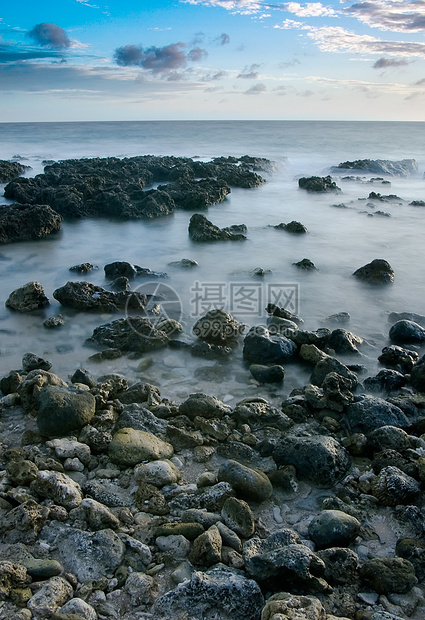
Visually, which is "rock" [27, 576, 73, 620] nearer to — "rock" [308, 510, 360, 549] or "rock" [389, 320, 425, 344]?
"rock" [308, 510, 360, 549]

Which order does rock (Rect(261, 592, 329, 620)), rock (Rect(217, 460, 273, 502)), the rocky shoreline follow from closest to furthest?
rock (Rect(261, 592, 329, 620)) → the rocky shoreline → rock (Rect(217, 460, 273, 502))

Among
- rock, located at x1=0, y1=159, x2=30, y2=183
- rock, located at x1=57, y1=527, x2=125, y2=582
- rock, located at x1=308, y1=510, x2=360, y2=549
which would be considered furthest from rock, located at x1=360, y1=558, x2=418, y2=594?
rock, located at x1=0, y1=159, x2=30, y2=183

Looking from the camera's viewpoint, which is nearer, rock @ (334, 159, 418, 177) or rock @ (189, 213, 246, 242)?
rock @ (189, 213, 246, 242)

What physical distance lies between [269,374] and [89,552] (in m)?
2.70

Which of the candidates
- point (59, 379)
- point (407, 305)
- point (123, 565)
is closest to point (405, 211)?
point (407, 305)

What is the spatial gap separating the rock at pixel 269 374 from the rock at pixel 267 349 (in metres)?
0.29

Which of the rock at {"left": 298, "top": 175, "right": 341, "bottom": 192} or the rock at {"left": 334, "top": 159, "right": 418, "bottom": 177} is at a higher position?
the rock at {"left": 334, "top": 159, "right": 418, "bottom": 177}

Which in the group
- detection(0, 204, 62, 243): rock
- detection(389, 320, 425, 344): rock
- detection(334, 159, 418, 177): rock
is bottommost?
detection(389, 320, 425, 344): rock

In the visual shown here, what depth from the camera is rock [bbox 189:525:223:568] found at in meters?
2.64

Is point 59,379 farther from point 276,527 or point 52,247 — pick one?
point 52,247

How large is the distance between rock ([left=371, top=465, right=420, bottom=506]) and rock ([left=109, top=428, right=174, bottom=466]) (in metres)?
1.47

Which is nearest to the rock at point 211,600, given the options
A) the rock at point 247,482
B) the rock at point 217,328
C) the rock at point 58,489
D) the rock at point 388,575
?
the rock at point 388,575

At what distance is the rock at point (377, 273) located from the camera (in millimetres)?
8234

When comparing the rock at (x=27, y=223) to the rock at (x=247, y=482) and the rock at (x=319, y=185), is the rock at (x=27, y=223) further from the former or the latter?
the rock at (x=319, y=185)
